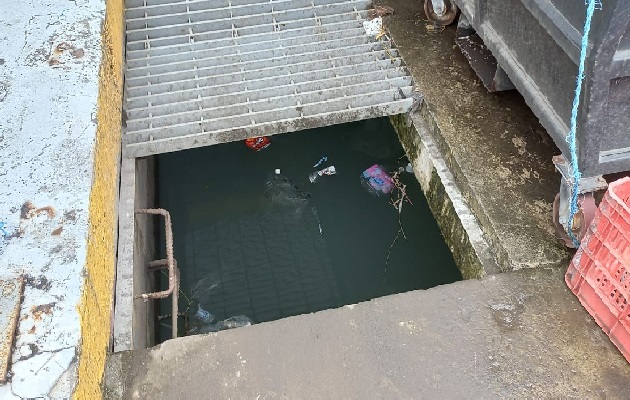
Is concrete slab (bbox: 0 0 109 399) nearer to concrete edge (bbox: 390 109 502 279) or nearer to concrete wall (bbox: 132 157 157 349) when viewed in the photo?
concrete wall (bbox: 132 157 157 349)

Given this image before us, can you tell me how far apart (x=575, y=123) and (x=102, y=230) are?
2121 mm

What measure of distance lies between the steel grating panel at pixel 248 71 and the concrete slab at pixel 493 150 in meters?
0.23

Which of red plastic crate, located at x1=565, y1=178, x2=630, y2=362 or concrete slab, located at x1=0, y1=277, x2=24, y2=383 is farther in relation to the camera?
red plastic crate, located at x1=565, y1=178, x2=630, y2=362

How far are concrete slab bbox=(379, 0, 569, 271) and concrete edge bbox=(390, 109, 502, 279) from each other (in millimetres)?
40

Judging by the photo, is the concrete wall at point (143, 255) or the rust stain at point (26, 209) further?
the concrete wall at point (143, 255)

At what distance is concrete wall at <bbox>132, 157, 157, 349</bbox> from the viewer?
2.96 meters

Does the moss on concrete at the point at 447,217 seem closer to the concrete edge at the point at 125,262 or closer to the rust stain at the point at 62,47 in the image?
the concrete edge at the point at 125,262

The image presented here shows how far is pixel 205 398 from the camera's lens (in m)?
2.31

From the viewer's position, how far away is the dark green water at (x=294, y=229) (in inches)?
159

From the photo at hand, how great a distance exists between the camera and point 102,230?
97.8 inches

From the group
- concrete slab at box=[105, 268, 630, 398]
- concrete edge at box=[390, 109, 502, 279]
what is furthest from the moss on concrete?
concrete slab at box=[105, 268, 630, 398]

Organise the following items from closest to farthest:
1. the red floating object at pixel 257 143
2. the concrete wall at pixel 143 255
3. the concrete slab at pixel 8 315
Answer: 1. the concrete slab at pixel 8 315
2. the concrete wall at pixel 143 255
3. the red floating object at pixel 257 143

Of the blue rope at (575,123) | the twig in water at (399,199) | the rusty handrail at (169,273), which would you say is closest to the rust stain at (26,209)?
the rusty handrail at (169,273)

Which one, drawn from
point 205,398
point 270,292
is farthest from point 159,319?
point 205,398
